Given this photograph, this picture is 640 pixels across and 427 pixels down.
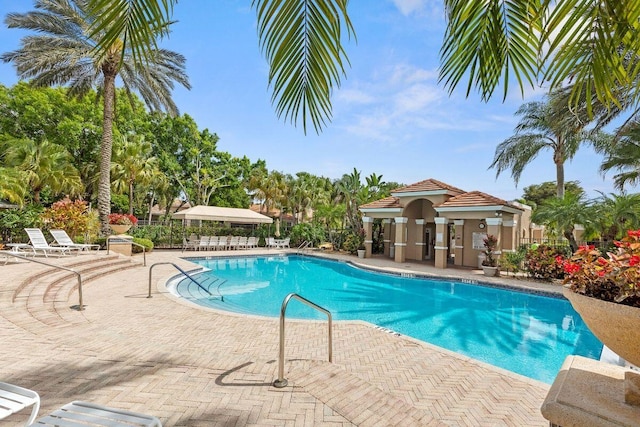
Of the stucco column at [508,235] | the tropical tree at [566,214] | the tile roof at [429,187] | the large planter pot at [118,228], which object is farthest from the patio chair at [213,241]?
the tropical tree at [566,214]

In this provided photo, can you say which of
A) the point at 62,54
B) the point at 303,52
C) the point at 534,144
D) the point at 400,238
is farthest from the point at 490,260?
the point at 62,54

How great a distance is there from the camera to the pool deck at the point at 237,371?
3262mm

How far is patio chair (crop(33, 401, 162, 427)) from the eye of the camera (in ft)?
7.23

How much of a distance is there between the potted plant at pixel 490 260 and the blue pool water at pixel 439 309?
1904 millimetres

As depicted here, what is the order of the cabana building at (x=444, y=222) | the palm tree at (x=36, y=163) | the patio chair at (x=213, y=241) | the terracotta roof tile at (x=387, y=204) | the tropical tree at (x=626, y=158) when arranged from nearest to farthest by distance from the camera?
1. the tropical tree at (x=626, y=158)
2. the cabana building at (x=444, y=222)
3. the palm tree at (x=36, y=163)
4. the terracotta roof tile at (x=387, y=204)
5. the patio chair at (x=213, y=241)

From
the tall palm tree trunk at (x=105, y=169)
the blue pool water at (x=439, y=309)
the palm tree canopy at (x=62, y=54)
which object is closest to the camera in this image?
the blue pool water at (x=439, y=309)

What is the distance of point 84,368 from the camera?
393 centimetres

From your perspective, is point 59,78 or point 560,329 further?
point 59,78

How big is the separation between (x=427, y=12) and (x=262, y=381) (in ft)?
13.2

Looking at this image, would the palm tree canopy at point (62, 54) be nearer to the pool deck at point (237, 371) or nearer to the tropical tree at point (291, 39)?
the pool deck at point (237, 371)

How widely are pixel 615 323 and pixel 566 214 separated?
1414 centimetres

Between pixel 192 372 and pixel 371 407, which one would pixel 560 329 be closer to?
pixel 371 407

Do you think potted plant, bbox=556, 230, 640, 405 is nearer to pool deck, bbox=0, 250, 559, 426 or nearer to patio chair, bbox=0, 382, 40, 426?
pool deck, bbox=0, 250, 559, 426

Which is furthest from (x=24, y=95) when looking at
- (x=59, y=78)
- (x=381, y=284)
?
(x=381, y=284)
